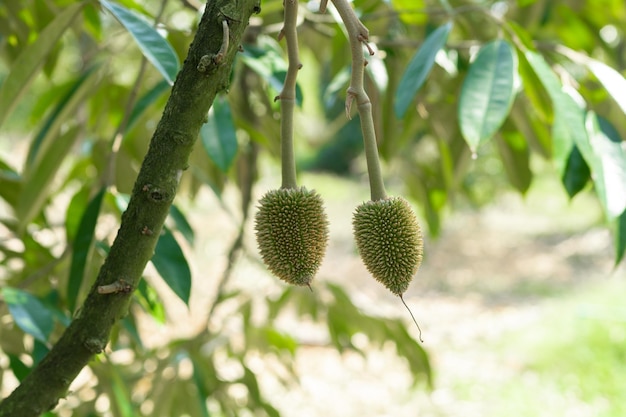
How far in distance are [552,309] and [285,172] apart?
16.0 feet

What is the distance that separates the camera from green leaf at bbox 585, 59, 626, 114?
2.65 ft

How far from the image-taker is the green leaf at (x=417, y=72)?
2.66 feet

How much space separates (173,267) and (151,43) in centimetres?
24

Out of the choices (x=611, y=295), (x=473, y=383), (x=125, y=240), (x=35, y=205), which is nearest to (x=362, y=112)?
(x=125, y=240)

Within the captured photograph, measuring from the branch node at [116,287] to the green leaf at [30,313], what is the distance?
0.98 feet

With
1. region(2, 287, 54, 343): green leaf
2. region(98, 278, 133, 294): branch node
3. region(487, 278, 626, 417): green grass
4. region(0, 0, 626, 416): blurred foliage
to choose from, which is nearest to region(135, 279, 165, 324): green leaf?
region(0, 0, 626, 416): blurred foliage

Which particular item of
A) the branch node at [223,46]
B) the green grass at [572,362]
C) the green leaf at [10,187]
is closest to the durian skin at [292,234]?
the branch node at [223,46]

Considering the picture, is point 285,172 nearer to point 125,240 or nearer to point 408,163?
point 125,240

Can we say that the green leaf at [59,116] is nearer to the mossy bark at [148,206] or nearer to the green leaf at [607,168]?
the mossy bark at [148,206]

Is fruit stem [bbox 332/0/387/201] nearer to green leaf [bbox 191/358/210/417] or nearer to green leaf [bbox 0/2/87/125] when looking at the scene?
green leaf [bbox 0/2/87/125]

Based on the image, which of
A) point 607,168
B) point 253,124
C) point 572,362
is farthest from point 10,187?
point 572,362

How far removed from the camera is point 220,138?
0.91 metres

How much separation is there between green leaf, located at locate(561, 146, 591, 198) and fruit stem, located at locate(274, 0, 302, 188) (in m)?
0.43

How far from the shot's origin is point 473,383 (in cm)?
387
